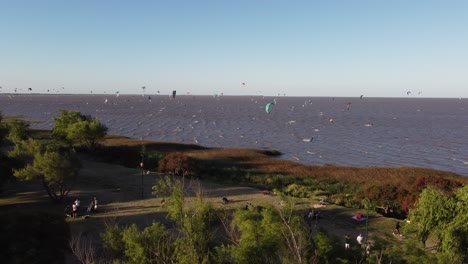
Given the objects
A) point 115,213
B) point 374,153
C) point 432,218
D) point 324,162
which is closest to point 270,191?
point 115,213

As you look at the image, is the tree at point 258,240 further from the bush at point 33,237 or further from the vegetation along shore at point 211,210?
the bush at point 33,237

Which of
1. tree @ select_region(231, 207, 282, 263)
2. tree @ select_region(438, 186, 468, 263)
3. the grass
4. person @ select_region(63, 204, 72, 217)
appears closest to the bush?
the grass

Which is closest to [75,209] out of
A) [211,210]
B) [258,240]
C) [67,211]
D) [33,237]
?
[67,211]

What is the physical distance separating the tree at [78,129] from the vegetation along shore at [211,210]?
0.17 m

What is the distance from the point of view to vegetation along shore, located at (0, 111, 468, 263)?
15570 millimetres

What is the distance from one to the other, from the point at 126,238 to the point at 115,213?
16.1 meters

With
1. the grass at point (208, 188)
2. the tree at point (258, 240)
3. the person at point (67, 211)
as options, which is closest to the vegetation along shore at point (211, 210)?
the tree at point (258, 240)

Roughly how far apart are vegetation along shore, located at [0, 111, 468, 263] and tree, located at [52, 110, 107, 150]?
0.17 meters

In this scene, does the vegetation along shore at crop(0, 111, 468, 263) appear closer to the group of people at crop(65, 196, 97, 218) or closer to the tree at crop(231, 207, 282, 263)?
the tree at crop(231, 207, 282, 263)

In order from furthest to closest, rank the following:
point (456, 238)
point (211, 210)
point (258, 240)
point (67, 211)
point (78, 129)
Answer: point (78, 129)
point (67, 211)
point (456, 238)
point (211, 210)
point (258, 240)

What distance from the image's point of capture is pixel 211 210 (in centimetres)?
1730

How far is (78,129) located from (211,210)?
Result: 4504cm

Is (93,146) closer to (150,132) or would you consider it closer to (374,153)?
(150,132)

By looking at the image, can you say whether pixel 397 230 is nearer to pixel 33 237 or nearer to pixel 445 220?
pixel 445 220
